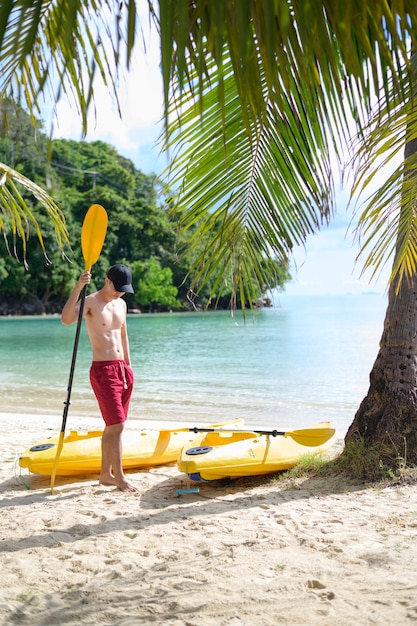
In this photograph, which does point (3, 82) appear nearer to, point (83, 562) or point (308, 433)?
point (83, 562)

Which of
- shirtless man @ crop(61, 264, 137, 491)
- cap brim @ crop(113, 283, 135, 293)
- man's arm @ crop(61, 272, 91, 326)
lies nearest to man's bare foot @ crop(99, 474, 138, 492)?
shirtless man @ crop(61, 264, 137, 491)

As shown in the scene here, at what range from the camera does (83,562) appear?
3.18m

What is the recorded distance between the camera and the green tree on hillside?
120 centimetres

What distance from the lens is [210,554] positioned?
3256mm

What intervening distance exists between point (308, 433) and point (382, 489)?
0.86m

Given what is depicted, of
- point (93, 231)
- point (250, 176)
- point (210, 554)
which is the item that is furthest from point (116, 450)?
point (250, 176)

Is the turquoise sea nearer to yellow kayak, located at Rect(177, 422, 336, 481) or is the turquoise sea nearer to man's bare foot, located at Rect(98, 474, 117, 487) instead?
yellow kayak, located at Rect(177, 422, 336, 481)

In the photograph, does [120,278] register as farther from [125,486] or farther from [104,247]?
[104,247]

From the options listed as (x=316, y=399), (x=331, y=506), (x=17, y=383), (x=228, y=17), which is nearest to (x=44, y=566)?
(x=331, y=506)

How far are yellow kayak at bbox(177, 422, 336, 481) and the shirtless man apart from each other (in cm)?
48

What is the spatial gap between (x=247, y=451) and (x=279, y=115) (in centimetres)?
269

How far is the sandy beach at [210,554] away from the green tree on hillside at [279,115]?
3.07ft

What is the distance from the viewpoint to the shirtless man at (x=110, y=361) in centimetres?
450

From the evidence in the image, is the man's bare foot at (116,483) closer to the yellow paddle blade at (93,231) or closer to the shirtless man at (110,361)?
the shirtless man at (110,361)
